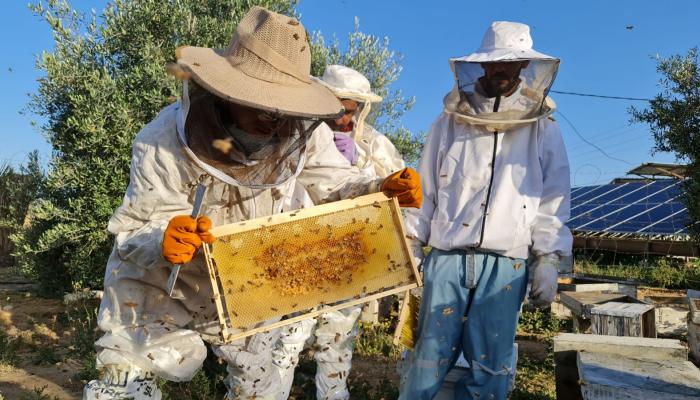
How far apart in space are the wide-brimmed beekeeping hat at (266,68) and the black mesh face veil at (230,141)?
0.12 m

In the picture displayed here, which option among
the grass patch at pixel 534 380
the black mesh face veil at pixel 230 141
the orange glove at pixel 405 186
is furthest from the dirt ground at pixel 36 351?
the grass patch at pixel 534 380

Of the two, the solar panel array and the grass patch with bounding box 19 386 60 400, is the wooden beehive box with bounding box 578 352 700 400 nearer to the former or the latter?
the grass patch with bounding box 19 386 60 400

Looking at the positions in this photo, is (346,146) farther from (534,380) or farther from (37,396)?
(37,396)

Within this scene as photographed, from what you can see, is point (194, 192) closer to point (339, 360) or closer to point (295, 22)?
point (295, 22)

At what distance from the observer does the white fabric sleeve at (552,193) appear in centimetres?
325

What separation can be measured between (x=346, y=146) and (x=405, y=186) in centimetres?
163

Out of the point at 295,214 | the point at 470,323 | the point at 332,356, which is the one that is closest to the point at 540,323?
the point at 332,356

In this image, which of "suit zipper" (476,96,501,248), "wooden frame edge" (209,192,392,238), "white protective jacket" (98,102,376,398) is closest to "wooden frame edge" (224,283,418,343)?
"white protective jacket" (98,102,376,398)

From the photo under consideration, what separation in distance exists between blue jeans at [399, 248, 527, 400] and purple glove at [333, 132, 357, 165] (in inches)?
53.3

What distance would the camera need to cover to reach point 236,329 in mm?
2578

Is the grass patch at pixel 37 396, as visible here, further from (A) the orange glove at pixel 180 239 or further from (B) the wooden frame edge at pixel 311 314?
(A) the orange glove at pixel 180 239

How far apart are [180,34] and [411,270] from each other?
6382mm

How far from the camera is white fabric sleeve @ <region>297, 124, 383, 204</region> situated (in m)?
2.98

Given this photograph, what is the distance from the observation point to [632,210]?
53.1 ft
